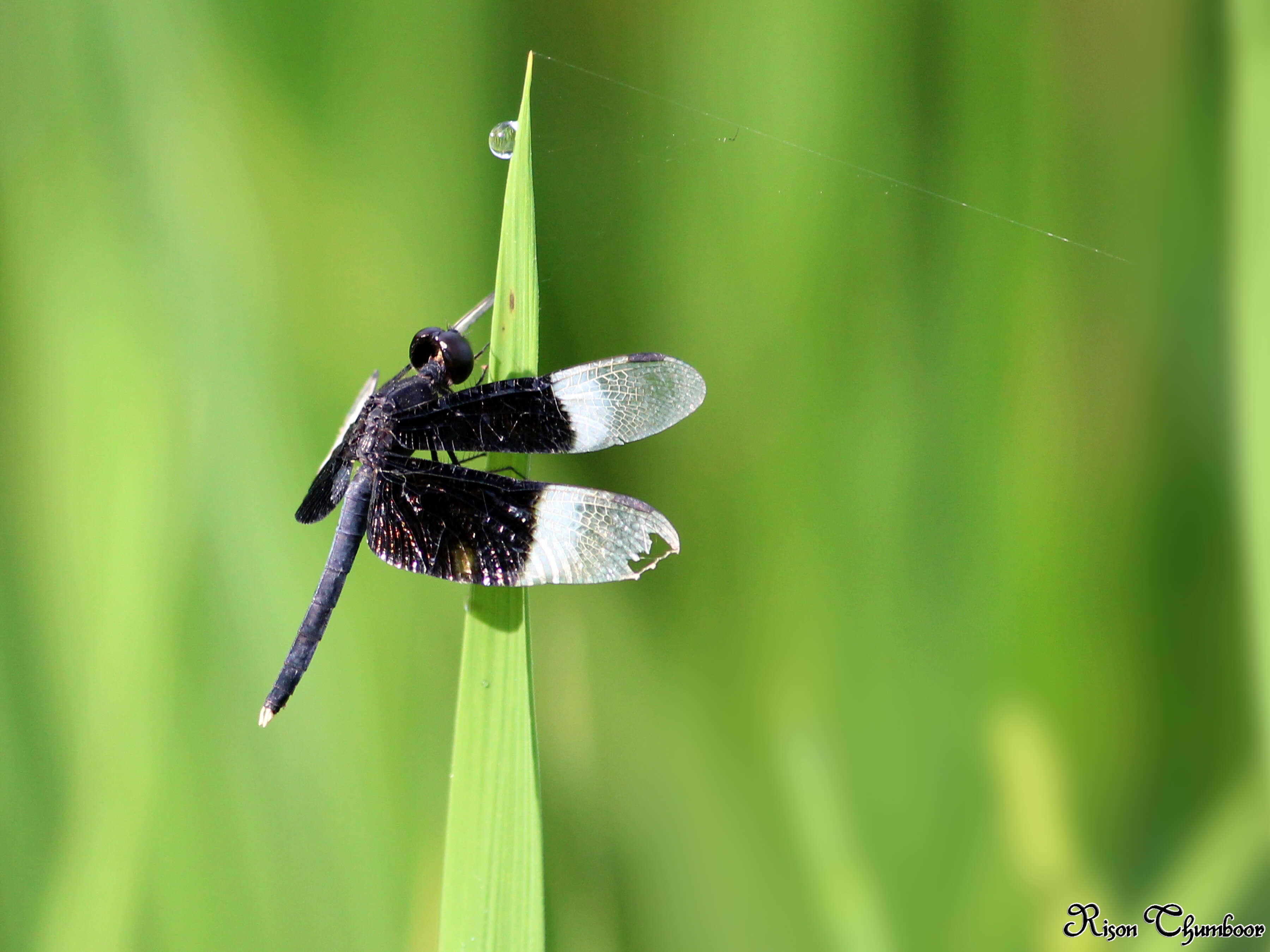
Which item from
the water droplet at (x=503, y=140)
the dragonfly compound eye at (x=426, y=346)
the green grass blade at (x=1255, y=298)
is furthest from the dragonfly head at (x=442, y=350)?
the green grass blade at (x=1255, y=298)

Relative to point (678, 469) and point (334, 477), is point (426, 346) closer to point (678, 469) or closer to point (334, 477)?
point (334, 477)

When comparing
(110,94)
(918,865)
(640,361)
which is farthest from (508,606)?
(110,94)

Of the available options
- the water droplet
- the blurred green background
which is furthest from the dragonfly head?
the water droplet

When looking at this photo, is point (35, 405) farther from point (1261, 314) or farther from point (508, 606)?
point (1261, 314)

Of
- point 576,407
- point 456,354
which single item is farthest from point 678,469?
point 456,354

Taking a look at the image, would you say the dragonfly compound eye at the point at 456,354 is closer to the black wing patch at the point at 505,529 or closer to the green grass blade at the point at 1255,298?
the black wing patch at the point at 505,529
